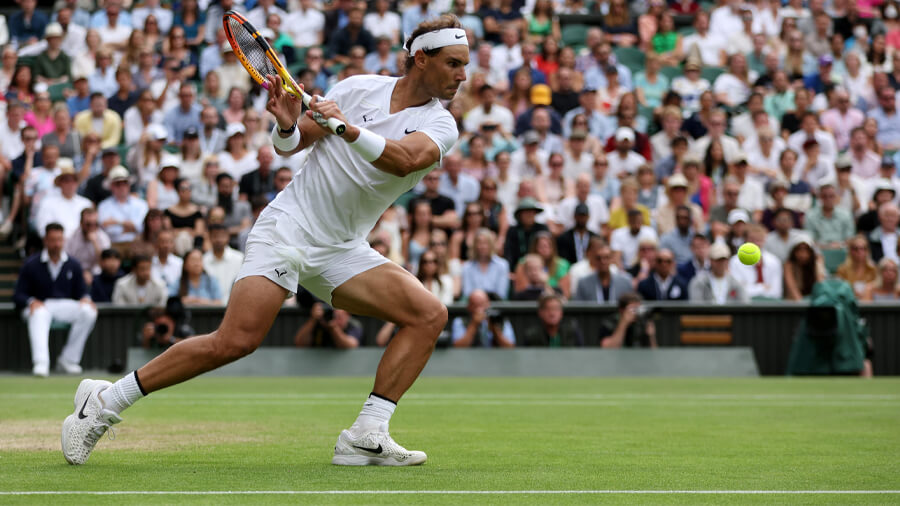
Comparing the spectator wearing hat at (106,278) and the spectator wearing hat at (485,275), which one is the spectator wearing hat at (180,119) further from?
the spectator wearing hat at (485,275)

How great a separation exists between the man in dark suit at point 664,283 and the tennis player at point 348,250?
31.1 ft

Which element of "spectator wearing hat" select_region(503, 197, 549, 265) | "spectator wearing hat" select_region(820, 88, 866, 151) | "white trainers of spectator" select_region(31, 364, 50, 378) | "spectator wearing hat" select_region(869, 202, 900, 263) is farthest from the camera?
"spectator wearing hat" select_region(820, 88, 866, 151)

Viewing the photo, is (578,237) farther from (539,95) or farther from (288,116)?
(288,116)

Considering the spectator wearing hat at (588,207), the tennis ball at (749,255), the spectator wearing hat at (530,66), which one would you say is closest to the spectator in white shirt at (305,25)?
the spectator wearing hat at (530,66)

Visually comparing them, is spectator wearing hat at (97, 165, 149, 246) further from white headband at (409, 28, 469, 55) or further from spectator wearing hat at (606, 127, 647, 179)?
white headband at (409, 28, 469, 55)

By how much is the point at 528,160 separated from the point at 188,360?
1215 cm

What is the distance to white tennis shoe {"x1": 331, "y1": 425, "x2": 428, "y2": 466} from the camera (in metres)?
6.32

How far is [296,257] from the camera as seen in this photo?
6.22m

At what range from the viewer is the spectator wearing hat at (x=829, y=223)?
17.2 meters

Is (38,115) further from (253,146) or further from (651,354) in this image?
(651,354)

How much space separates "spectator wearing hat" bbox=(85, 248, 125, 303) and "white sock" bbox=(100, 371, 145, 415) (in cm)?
999

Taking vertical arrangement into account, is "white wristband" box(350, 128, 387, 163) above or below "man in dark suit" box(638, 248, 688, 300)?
above

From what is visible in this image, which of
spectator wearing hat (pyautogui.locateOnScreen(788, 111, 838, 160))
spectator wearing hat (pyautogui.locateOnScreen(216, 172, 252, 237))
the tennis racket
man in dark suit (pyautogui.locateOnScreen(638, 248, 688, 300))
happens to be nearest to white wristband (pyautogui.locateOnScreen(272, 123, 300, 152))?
the tennis racket

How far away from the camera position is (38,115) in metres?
18.7
